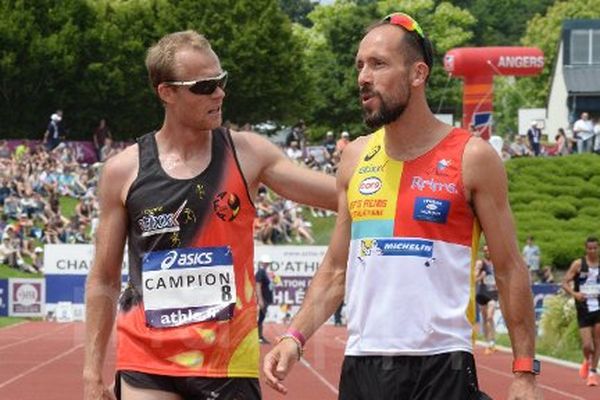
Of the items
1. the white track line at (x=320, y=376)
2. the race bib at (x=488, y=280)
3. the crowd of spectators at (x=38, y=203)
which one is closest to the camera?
the white track line at (x=320, y=376)

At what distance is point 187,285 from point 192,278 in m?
0.03

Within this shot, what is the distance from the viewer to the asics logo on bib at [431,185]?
6035mm

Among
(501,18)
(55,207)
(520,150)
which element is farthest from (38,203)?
(501,18)

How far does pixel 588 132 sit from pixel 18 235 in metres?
22.3

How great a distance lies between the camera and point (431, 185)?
605 centimetres

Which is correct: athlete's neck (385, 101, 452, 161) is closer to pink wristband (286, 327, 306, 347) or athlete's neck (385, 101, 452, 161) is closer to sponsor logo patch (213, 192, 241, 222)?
pink wristband (286, 327, 306, 347)

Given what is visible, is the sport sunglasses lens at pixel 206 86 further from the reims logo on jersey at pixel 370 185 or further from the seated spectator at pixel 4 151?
the seated spectator at pixel 4 151

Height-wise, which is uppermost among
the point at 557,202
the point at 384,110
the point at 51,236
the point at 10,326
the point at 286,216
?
the point at 557,202

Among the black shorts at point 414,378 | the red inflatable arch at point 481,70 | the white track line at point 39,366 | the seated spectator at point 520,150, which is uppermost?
the red inflatable arch at point 481,70

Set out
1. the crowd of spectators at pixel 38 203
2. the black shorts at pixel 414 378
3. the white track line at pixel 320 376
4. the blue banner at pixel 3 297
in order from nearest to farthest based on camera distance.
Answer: the black shorts at pixel 414 378 < the white track line at pixel 320 376 < the blue banner at pixel 3 297 < the crowd of spectators at pixel 38 203

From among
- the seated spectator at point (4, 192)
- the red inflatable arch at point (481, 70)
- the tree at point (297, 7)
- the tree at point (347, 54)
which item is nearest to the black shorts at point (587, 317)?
the seated spectator at point (4, 192)

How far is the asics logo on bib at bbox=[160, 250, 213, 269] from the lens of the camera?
6.81m

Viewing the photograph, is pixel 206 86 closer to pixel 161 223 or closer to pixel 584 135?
pixel 161 223

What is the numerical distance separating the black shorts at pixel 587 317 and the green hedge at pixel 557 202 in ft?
78.9
